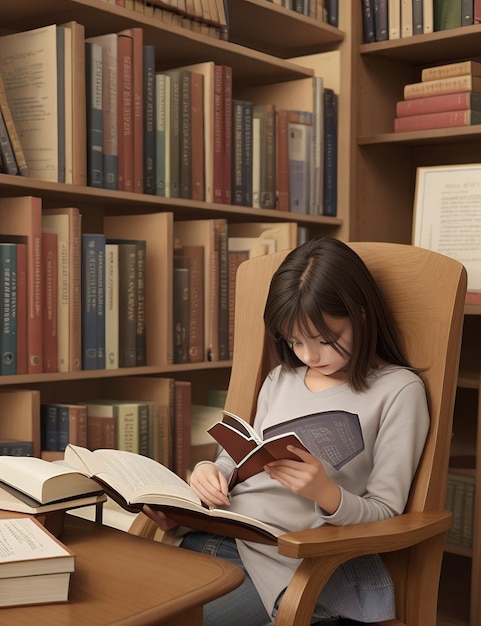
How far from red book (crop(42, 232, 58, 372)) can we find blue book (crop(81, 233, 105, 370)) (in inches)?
3.4

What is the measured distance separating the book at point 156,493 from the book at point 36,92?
83cm

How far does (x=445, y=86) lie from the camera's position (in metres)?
2.64

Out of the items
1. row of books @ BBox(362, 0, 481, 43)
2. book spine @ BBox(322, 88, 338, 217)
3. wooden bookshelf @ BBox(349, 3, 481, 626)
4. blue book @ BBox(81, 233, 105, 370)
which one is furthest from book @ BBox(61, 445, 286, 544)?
row of books @ BBox(362, 0, 481, 43)

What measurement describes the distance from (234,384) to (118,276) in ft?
1.62

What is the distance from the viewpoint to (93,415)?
2225 millimetres

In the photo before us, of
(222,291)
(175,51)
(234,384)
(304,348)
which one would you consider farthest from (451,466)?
(175,51)

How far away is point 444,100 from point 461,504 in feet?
3.79

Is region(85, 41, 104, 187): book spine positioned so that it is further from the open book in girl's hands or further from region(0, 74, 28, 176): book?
the open book in girl's hands

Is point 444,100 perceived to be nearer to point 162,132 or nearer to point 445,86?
point 445,86

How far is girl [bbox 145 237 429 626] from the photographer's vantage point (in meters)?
1.50

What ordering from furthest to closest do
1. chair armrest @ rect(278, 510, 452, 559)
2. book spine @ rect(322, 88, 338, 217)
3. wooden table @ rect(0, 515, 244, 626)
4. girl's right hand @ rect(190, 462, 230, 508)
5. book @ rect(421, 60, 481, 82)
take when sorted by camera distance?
book spine @ rect(322, 88, 338, 217) < book @ rect(421, 60, 481, 82) < girl's right hand @ rect(190, 462, 230, 508) < chair armrest @ rect(278, 510, 452, 559) < wooden table @ rect(0, 515, 244, 626)

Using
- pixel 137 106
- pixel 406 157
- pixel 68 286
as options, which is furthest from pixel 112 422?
pixel 406 157

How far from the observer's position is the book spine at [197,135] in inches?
95.3

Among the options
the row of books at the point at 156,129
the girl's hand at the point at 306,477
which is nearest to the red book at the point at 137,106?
the row of books at the point at 156,129
